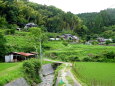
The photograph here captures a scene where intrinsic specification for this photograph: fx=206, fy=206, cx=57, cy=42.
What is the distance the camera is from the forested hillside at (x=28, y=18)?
58.6m

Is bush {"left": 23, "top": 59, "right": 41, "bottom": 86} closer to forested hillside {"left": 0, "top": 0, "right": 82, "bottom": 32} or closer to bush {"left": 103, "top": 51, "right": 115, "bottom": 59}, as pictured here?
bush {"left": 103, "top": 51, "right": 115, "bottom": 59}

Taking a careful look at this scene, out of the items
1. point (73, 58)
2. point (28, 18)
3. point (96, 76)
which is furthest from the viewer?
point (28, 18)

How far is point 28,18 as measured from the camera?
73.9 m

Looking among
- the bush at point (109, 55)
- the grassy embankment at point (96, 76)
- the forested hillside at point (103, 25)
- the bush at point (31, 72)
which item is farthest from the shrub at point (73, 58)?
the forested hillside at point (103, 25)

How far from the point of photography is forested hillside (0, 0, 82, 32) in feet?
192

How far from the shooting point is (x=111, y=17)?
94.9 m

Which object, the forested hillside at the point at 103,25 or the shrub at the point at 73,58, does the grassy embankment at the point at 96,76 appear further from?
the forested hillside at the point at 103,25

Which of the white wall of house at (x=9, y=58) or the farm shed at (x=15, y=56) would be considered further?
the farm shed at (x=15, y=56)

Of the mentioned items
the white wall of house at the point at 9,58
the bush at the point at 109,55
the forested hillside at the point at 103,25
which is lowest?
the bush at the point at 109,55

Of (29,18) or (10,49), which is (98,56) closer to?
(10,49)

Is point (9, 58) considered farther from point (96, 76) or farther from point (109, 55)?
point (109, 55)

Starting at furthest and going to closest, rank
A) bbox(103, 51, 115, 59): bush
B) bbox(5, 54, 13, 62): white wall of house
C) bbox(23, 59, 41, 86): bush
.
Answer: bbox(103, 51, 115, 59): bush → bbox(5, 54, 13, 62): white wall of house → bbox(23, 59, 41, 86): bush

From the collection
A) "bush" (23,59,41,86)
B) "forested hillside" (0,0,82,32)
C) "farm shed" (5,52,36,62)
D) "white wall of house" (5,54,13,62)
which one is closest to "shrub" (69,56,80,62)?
"farm shed" (5,52,36,62)

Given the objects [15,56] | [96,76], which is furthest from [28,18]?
[96,76]
